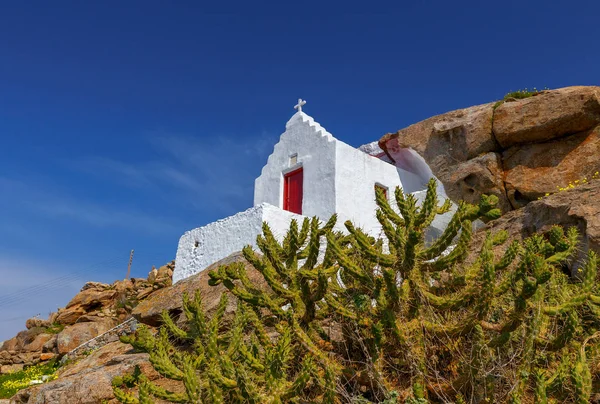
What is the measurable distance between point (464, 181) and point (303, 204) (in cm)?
661

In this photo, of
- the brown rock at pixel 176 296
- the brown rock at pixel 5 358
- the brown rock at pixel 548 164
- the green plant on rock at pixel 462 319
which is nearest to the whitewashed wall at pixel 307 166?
the brown rock at pixel 176 296

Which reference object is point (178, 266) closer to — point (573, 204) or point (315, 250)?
point (315, 250)

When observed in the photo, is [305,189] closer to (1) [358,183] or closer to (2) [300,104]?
(1) [358,183]

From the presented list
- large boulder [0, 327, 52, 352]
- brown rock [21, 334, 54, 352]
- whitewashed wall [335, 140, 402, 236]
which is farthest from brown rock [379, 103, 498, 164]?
large boulder [0, 327, 52, 352]

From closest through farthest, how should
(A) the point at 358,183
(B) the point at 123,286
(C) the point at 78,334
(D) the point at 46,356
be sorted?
(A) the point at 358,183 → (C) the point at 78,334 → (D) the point at 46,356 → (B) the point at 123,286

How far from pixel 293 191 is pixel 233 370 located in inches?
529

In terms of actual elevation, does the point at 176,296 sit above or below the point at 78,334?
above

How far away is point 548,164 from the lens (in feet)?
38.0

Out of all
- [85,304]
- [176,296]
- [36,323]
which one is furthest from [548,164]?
[36,323]

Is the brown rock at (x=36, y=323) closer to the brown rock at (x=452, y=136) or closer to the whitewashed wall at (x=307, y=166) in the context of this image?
the whitewashed wall at (x=307, y=166)

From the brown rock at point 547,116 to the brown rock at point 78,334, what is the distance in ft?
52.8

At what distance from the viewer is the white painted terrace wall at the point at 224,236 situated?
571 inches

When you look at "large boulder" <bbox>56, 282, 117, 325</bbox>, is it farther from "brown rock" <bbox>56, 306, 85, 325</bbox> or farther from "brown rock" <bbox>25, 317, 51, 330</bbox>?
"brown rock" <bbox>25, 317, 51, 330</bbox>

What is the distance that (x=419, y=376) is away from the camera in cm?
541
